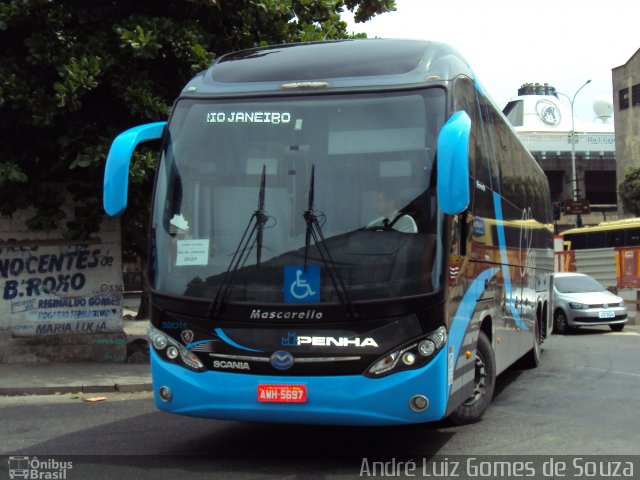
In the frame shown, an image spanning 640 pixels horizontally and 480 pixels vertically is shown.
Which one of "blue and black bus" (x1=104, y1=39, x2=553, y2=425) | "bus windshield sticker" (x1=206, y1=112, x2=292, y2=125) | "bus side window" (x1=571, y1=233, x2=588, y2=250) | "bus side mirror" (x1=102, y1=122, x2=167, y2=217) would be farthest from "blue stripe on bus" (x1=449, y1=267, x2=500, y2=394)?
"bus side window" (x1=571, y1=233, x2=588, y2=250)

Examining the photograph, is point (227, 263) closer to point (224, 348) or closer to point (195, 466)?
point (224, 348)

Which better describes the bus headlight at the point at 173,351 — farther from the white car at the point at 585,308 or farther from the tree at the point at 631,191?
the tree at the point at 631,191

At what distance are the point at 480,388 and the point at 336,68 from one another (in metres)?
3.38

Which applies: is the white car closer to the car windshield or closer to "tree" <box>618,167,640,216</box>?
the car windshield

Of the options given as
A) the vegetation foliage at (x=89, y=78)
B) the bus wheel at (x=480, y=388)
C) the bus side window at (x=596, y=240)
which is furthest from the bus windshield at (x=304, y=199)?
the bus side window at (x=596, y=240)

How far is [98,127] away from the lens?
11.4 metres

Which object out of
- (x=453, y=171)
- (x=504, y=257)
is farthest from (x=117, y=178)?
(x=504, y=257)

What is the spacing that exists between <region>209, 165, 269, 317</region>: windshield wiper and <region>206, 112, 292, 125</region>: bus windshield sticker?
71 centimetres

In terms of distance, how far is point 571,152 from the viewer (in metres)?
66.6

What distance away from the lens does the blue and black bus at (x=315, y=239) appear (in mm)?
5684

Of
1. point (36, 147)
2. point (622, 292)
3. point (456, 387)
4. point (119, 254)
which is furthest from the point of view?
point (622, 292)

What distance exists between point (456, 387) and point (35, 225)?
7678mm

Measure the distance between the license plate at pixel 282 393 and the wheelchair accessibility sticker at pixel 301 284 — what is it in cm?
64

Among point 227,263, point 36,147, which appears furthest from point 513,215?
point 36,147
